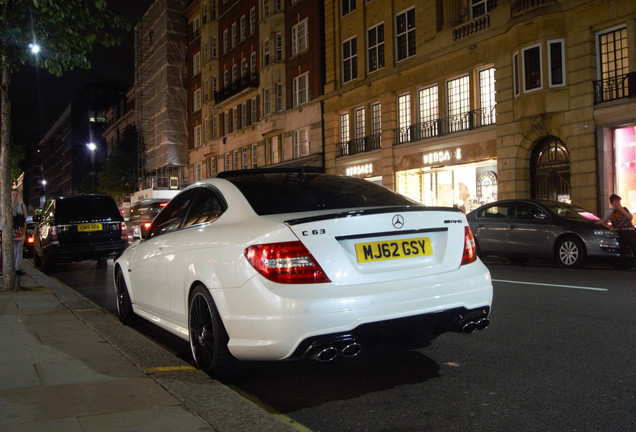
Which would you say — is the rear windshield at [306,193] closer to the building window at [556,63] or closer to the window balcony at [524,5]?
the building window at [556,63]

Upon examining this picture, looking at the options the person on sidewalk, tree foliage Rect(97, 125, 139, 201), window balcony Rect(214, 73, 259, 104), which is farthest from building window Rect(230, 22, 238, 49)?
the person on sidewalk

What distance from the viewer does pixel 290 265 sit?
3.86 metres

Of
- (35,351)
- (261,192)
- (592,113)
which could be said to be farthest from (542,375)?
(592,113)

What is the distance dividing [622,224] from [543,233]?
6.03ft

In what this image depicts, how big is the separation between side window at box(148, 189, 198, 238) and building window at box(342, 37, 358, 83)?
27.1 metres

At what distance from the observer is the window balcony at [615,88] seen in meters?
18.8

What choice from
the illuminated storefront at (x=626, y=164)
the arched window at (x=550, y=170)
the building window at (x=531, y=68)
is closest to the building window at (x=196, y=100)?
the building window at (x=531, y=68)

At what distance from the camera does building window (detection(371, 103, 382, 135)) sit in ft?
98.7

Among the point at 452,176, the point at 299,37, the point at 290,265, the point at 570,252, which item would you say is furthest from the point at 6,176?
the point at 299,37

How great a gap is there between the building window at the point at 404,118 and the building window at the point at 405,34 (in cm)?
198

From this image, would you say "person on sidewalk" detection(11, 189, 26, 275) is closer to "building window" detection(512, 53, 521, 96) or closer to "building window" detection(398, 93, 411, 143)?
"building window" detection(512, 53, 521, 96)

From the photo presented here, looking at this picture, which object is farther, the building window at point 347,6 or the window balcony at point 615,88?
the building window at point 347,6

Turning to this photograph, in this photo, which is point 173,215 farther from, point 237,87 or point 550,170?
point 237,87

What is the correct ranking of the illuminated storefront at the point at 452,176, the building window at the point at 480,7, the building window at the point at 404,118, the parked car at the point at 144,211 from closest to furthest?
the parked car at the point at 144,211 < the building window at the point at 480,7 < the illuminated storefront at the point at 452,176 < the building window at the point at 404,118
